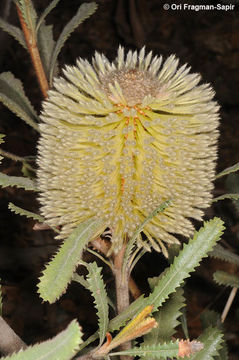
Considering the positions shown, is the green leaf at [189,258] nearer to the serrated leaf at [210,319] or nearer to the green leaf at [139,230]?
the green leaf at [139,230]

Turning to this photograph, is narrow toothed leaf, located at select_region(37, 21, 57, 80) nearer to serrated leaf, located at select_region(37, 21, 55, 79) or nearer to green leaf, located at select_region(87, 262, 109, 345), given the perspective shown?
serrated leaf, located at select_region(37, 21, 55, 79)

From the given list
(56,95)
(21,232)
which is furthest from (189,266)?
(21,232)

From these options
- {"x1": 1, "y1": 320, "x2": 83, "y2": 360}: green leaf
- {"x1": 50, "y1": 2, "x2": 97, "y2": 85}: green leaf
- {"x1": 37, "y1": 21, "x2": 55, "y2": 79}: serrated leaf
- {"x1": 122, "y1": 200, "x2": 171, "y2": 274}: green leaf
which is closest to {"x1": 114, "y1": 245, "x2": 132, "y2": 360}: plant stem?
{"x1": 122, "y1": 200, "x2": 171, "y2": 274}: green leaf

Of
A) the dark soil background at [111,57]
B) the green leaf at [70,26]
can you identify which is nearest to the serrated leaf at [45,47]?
the green leaf at [70,26]

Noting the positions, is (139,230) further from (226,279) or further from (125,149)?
(226,279)

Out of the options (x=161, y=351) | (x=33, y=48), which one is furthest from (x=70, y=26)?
(x=161, y=351)
